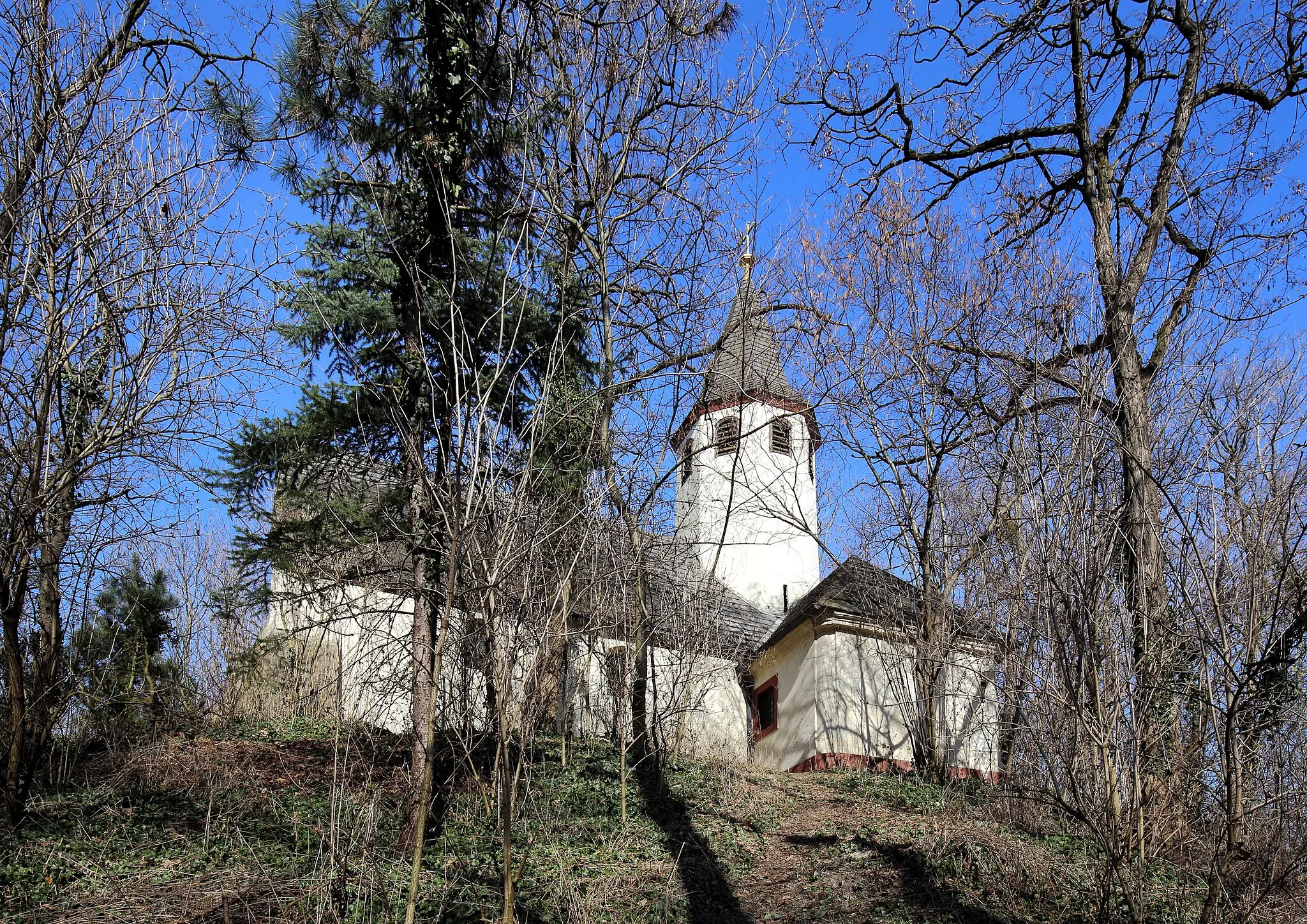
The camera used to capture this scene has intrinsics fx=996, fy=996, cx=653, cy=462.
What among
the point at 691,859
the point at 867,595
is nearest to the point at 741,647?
the point at 867,595

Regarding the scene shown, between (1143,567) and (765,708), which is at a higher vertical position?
(1143,567)

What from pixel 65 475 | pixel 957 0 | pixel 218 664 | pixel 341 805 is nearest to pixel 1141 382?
pixel 957 0

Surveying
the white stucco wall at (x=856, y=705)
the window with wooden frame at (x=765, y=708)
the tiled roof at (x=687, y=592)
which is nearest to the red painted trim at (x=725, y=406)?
the tiled roof at (x=687, y=592)

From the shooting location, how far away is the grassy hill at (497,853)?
683 centimetres

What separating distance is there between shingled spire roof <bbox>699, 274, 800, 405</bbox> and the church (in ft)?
0.13

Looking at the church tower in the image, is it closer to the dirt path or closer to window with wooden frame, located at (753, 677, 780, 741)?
window with wooden frame, located at (753, 677, 780, 741)

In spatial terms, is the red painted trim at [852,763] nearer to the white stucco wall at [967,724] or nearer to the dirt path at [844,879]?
the white stucco wall at [967,724]

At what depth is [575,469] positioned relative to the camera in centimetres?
871

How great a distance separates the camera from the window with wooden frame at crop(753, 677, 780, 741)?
1884cm

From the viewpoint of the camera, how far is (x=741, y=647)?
58.0 feet

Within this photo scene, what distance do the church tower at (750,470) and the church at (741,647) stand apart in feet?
0.20

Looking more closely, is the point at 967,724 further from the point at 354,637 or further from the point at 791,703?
the point at 354,637

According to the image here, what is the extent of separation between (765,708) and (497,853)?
11.9m

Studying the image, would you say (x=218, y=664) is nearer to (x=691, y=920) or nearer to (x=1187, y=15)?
(x=691, y=920)
